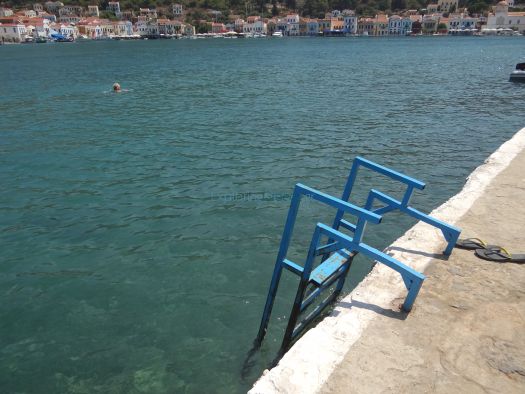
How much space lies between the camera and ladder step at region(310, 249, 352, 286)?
5738mm

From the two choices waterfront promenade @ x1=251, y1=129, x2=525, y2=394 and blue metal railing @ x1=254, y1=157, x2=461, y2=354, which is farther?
blue metal railing @ x1=254, y1=157, x2=461, y2=354

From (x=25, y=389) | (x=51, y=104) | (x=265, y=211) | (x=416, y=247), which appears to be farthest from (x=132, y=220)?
(x=51, y=104)

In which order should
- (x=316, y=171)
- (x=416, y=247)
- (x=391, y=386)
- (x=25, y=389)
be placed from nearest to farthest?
(x=391, y=386), (x=25, y=389), (x=416, y=247), (x=316, y=171)

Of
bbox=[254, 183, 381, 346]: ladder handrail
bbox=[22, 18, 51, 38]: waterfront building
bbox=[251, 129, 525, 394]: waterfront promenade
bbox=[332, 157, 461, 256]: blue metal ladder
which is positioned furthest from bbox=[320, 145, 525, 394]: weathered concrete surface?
bbox=[22, 18, 51, 38]: waterfront building

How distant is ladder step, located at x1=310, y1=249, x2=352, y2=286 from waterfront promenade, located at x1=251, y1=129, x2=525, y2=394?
0.41m

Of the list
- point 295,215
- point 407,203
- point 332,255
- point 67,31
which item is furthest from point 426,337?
point 67,31

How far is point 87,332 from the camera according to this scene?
23.6 ft

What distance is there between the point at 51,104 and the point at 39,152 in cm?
1419

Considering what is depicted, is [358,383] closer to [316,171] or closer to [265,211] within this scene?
[265,211]

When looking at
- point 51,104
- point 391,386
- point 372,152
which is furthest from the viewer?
point 51,104

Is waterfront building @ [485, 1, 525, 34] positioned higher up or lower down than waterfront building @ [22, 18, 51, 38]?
higher up

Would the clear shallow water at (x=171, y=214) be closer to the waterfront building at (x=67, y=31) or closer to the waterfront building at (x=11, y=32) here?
the waterfront building at (x=11, y=32)

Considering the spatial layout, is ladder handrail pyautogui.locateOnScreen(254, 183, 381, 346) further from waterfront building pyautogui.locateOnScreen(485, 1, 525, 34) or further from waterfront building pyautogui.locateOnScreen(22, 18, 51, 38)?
waterfront building pyautogui.locateOnScreen(485, 1, 525, 34)

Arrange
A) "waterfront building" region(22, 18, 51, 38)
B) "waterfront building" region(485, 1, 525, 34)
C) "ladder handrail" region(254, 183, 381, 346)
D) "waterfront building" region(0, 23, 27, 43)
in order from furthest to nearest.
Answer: "waterfront building" region(485, 1, 525, 34)
"waterfront building" region(22, 18, 51, 38)
"waterfront building" region(0, 23, 27, 43)
"ladder handrail" region(254, 183, 381, 346)
